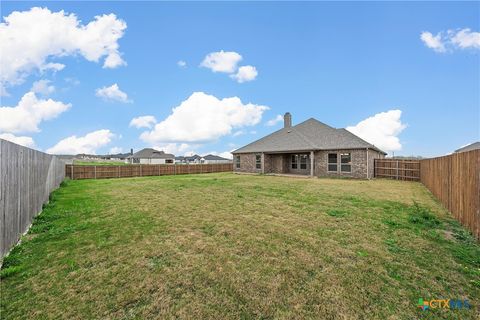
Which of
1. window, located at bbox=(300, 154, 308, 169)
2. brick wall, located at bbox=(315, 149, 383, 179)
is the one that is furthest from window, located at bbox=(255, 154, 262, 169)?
brick wall, located at bbox=(315, 149, 383, 179)

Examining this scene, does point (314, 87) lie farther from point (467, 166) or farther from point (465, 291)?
point (465, 291)

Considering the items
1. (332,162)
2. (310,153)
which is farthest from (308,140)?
(332,162)

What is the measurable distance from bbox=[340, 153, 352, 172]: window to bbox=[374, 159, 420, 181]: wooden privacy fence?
3.07m

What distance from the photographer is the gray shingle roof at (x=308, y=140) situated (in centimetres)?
1778

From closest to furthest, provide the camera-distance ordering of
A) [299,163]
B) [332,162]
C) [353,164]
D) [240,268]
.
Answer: [240,268] → [353,164] → [332,162] → [299,163]

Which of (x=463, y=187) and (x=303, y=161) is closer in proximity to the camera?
(x=463, y=187)

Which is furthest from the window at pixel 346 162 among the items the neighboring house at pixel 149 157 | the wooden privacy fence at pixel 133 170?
the neighboring house at pixel 149 157

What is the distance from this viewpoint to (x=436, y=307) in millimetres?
2326

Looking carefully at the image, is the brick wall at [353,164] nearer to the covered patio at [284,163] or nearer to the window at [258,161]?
the covered patio at [284,163]

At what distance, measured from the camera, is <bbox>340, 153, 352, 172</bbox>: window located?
17.0 meters

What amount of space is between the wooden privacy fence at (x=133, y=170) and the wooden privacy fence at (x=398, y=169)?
19.2m

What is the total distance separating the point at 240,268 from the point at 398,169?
18723mm

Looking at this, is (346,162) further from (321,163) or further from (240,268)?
(240,268)

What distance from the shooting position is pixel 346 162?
17203 millimetres
